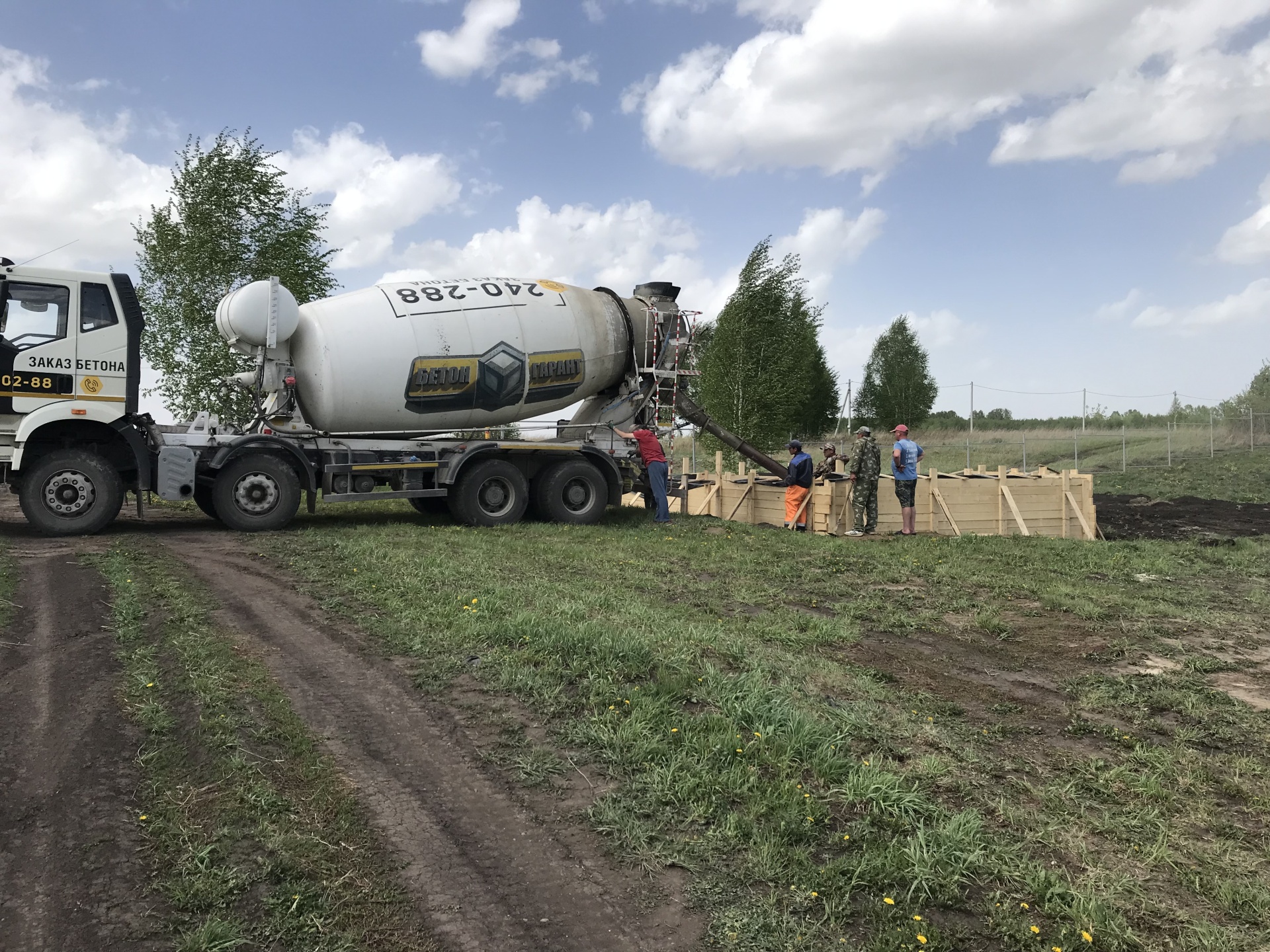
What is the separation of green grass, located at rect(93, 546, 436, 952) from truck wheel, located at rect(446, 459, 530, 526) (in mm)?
7394

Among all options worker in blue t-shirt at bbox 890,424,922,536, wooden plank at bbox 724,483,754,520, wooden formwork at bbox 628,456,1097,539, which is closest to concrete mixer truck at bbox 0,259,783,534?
wooden plank at bbox 724,483,754,520

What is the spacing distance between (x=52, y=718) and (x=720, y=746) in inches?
132

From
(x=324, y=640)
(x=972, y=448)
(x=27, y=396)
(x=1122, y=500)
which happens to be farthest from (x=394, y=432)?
(x=972, y=448)

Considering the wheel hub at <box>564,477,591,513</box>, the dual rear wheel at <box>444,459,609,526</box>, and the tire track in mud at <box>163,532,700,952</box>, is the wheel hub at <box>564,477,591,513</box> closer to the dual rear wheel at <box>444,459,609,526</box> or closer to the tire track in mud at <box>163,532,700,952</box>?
the dual rear wheel at <box>444,459,609,526</box>

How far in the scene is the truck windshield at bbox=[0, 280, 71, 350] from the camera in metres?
10.5

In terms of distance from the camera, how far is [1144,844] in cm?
387

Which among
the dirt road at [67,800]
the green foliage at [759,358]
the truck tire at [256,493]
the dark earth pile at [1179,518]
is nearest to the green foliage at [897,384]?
the green foliage at [759,358]

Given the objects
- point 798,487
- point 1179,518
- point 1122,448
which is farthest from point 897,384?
point 798,487

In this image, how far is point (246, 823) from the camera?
3.70 metres

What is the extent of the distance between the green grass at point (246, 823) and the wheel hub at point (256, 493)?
6.36m

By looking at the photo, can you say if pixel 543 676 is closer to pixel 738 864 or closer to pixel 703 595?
pixel 738 864

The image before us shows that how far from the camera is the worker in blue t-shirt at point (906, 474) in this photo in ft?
46.3

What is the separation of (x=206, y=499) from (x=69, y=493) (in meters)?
1.86

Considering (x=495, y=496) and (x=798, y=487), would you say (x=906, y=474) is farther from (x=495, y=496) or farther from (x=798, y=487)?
(x=495, y=496)
